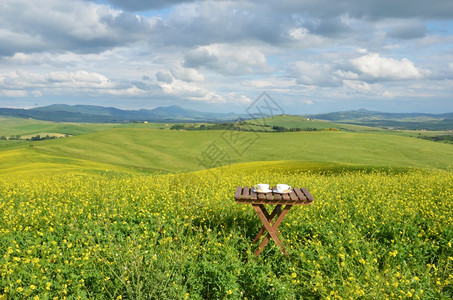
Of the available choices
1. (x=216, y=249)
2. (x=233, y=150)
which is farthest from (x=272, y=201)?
(x=233, y=150)

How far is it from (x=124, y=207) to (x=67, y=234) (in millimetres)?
1888

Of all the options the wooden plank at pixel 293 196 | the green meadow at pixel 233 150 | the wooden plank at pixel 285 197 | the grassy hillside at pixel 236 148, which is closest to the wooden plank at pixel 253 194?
the wooden plank at pixel 285 197

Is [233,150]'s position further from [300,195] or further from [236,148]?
[300,195]

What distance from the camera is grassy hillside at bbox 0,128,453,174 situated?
57750 millimetres

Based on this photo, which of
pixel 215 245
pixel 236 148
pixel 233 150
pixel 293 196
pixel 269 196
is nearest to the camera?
pixel 269 196

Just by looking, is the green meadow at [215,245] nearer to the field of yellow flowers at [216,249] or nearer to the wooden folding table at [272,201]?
the field of yellow flowers at [216,249]

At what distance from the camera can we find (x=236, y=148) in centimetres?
8112

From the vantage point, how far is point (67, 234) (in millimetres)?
8133

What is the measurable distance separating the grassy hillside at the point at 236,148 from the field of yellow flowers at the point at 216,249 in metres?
42.2

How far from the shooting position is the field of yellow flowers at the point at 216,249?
5.64m

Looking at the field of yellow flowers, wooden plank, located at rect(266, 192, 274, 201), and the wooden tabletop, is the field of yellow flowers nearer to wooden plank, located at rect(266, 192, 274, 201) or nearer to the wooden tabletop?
the wooden tabletop

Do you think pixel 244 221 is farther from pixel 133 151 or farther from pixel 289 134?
pixel 289 134

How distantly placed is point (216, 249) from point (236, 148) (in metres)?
74.2

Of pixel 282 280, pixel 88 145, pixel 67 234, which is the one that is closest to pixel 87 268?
pixel 67 234
